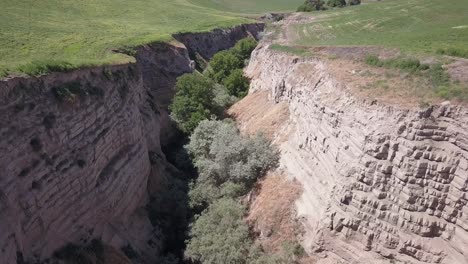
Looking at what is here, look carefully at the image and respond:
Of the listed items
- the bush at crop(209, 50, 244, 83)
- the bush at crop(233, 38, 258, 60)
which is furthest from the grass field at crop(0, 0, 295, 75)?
the bush at crop(233, 38, 258, 60)

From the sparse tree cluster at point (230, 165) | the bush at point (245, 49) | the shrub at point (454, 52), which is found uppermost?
the shrub at point (454, 52)

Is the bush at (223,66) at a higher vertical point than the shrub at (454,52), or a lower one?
lower

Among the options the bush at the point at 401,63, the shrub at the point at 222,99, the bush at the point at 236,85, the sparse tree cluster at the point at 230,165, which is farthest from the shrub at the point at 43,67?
the bush at the point at 236,85

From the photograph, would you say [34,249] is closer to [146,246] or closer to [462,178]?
[146,246]

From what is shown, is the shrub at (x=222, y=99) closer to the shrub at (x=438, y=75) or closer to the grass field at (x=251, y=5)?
the shrub at (x=438, y=75)

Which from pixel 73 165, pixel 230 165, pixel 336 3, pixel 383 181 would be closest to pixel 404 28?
pixel 230 165

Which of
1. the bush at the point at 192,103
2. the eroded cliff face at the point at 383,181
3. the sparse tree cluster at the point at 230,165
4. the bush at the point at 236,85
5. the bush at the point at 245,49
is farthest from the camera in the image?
the bush at the point at 245,49

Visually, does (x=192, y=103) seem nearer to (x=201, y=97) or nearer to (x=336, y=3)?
(x=201, y=97)
